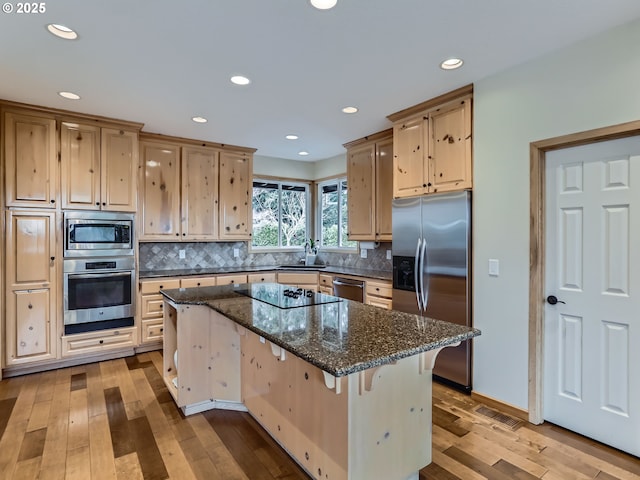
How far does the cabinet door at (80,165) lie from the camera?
3588 millimetres

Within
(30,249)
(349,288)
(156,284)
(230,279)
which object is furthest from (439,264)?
A: (30,249)

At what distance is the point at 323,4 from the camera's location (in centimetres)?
190

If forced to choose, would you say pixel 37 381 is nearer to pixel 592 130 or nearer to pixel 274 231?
Answer: pixel 274 231

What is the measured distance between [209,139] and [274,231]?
1.82 m

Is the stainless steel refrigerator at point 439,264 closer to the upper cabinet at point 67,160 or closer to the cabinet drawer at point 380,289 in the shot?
the cabinet drawer at point 380,289

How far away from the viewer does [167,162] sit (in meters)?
4.47

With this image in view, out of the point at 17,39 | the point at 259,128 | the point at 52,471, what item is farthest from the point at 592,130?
the point at 52,471

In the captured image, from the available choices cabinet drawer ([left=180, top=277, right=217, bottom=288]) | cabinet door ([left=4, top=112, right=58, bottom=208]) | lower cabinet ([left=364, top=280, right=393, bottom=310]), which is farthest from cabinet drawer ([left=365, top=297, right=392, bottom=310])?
cabinet door ([left=4, top=112, right=58, bottom=208])

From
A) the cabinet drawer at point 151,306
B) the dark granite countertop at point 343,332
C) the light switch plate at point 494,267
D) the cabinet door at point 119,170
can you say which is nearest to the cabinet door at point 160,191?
the cabinet door at point 119,170

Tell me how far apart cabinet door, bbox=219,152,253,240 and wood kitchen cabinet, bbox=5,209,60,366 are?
196 centimetres

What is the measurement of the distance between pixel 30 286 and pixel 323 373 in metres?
3.39

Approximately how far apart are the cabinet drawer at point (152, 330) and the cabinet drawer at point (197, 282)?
1.67 ft

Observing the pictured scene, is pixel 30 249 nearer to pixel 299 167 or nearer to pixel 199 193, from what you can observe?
pixel 199 193

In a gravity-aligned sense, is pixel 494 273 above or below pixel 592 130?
below
